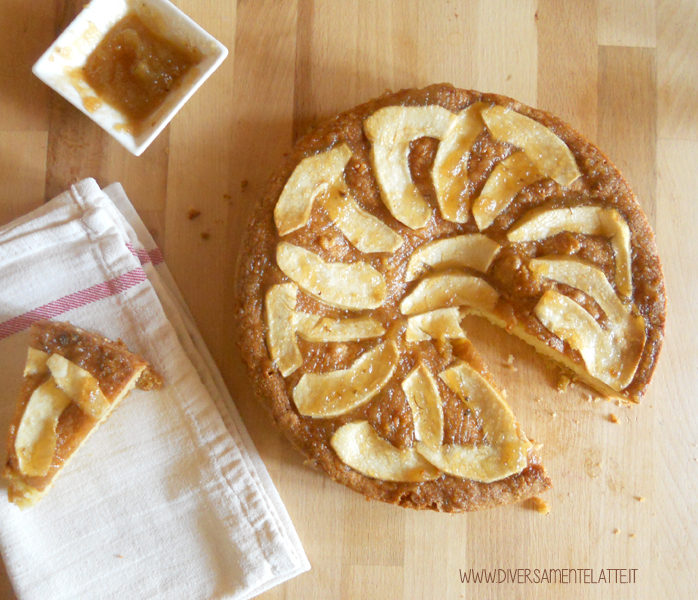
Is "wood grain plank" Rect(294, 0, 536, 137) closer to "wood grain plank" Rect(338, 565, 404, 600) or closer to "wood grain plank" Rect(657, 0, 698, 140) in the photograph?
"wood grain plank" Rect(657, 0, 698, 140)

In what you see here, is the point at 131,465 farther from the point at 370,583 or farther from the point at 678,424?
the point at 678,424

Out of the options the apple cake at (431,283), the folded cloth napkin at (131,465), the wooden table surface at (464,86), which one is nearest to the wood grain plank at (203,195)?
the wooden table surface at (464,86)

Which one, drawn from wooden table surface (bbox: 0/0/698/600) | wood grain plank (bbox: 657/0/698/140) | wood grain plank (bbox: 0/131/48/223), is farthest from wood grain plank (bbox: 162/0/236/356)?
wood grain plank (bbox: 657/0/698/140)

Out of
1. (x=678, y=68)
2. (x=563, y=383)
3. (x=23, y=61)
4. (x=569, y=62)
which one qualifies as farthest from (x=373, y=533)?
(x=23, y=61)

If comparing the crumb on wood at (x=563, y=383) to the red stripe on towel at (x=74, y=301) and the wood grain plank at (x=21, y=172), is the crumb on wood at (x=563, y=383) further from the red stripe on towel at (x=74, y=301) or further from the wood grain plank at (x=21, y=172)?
the wood grain plank at (x=21, y=172)

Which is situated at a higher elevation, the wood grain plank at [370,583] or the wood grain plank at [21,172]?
the wood grain plank at [21,172]

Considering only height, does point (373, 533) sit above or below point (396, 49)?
below

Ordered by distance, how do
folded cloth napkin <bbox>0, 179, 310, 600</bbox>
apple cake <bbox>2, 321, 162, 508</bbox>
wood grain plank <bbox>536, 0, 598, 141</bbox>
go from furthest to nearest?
wood grain plank <bbox>536, 0, 598, 141</bbox>
folded cloth napkin <bbox>0, 179, 310, 600</bbox>
apple cake <bbox>2, 321, 162, 508</bbox>
